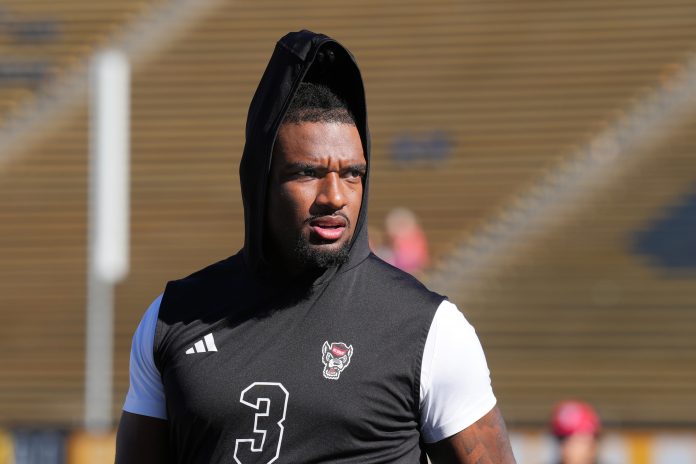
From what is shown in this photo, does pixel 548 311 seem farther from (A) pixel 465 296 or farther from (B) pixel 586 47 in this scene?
(B) pixel 586 47

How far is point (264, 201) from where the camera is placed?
2053 millimetres

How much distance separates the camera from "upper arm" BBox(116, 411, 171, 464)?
83.1 inches

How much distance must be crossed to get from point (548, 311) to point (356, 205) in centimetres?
892

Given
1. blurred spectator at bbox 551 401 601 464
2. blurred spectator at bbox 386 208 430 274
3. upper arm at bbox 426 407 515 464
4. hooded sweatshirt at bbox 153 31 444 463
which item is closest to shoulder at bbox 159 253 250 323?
hooded sweatshirt at bbox 153 31 444 463

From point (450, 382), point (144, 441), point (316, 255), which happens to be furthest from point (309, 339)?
point (144, 441)

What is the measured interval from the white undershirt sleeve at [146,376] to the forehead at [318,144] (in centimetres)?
34

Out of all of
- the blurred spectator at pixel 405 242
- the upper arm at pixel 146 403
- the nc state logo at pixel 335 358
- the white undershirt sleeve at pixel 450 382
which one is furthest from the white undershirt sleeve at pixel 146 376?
the blurred spectator at pixel 405 242

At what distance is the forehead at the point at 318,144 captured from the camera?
200cm

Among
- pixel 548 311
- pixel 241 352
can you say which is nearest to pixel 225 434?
pixel 241 352

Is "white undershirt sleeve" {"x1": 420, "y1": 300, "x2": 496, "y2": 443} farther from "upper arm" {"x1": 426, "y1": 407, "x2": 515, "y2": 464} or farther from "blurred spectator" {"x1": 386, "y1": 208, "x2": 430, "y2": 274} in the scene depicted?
"blurred spectator" {"x1": 386, "y1": 208, "x2": 430, "y2": 274}

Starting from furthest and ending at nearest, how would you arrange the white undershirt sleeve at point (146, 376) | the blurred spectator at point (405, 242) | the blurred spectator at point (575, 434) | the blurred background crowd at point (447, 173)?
the blurred background crowd at point (447, 173) < the blurred spectator at point (405, 242) < the blurred spectator at point (575, 434) < the white undershirt sleeve at point (146, 376)

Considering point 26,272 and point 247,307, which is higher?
point 247,307

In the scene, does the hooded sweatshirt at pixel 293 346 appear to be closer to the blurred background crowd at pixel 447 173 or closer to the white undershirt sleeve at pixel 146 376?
the white undershirt sleeve at pixel 146 376

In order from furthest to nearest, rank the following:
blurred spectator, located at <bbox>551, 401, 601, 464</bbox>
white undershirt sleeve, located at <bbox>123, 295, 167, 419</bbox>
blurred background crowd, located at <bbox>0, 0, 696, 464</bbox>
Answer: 1. blurred background crowd, located at <bbox>0, 0, 696, 464</bbox>
2. blurred spectator, located at <bbox>551, 401, 601, 464</bbox>
3. white undershirt sleeve, located at <bbox>123, 295, 167, 419</bbox>
